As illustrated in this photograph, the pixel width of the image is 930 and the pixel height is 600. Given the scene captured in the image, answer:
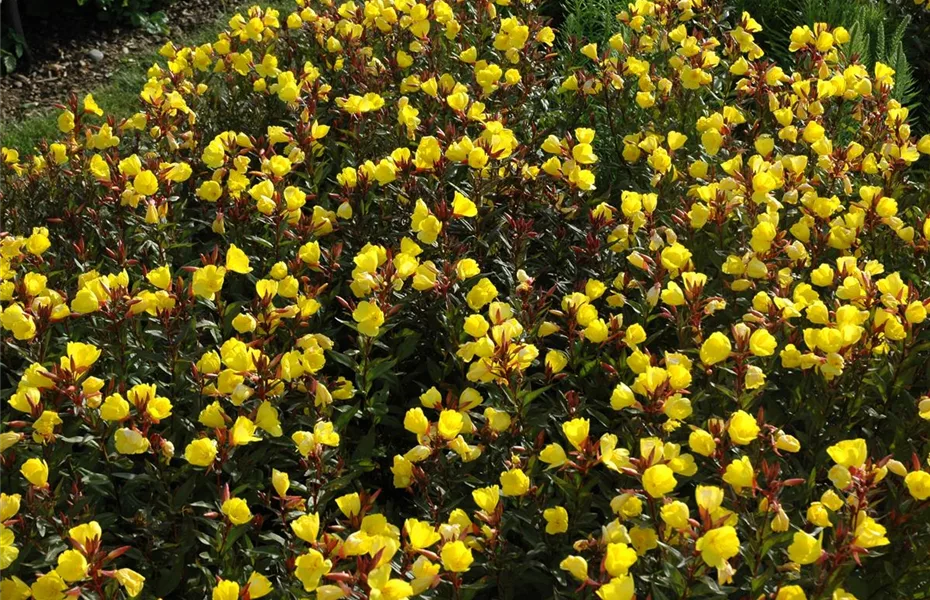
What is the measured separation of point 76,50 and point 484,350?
558 centimetres

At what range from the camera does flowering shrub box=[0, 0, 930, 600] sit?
2.05 metres

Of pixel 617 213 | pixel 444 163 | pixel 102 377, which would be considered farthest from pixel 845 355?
pixel 102 377

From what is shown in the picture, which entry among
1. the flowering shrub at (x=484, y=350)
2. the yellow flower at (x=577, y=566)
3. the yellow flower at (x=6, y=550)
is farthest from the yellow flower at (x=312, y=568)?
the yellow flower at (x=6, y=550)

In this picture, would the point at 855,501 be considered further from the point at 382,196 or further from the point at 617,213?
the point at 382,196

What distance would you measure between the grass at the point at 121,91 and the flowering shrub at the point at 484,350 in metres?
2.07

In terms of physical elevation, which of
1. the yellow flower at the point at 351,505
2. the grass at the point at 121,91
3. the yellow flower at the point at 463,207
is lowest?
the grass at the point at 121,91

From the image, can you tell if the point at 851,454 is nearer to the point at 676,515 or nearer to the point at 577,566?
the point at 676,515

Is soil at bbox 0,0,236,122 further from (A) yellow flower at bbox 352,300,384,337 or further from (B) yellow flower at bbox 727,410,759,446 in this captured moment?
(B) yellow flower at bbox 727,410,759,446

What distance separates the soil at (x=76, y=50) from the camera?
6.27 m

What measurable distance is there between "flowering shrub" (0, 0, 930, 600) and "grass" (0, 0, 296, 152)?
2067mm

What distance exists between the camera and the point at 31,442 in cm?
244

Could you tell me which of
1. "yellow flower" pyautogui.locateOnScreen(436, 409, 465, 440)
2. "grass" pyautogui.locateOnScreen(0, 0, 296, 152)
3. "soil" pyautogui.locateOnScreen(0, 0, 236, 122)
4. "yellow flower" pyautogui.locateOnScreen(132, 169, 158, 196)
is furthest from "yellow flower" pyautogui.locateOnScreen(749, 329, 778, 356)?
"soil" pyautogui.locateOnScreen(0, 0, 236, 122)

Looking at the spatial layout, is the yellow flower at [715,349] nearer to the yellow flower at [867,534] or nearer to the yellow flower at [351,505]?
the yellow flower at [867,534]

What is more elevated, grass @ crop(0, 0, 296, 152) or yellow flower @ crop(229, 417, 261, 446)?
yellow flower @ crop(229, 417, 261, 446)
